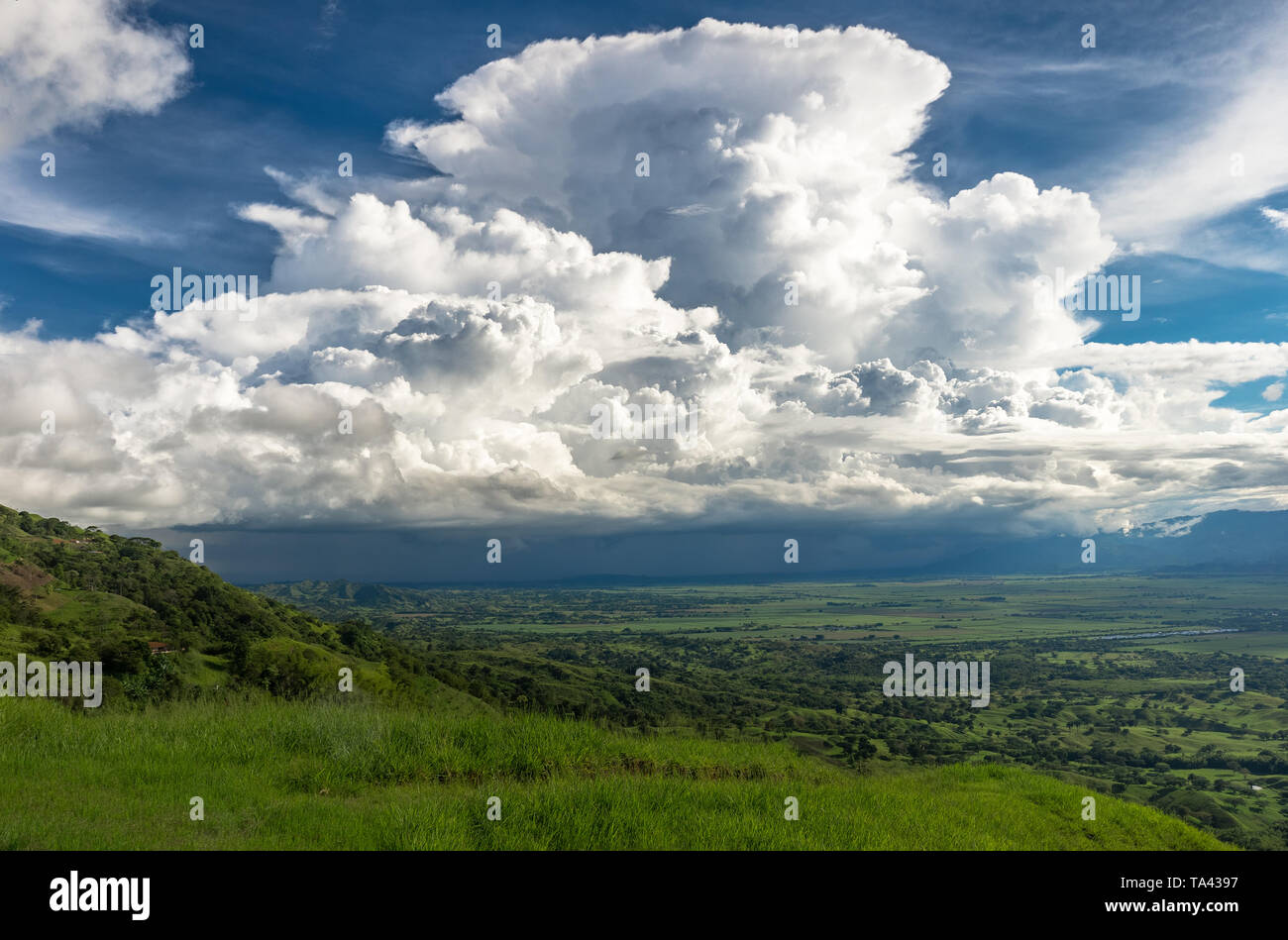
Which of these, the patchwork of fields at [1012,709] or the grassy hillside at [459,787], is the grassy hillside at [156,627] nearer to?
the grassy hillside at [459,787]

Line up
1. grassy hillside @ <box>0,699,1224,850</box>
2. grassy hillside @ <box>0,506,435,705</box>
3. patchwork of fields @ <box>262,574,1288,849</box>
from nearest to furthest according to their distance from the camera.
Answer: grassy hillside @ <box>0,699,1224,850</box>
grassy hillside @ <box>0,506,435,705</box>
patchwork of fields @ <box>262,574,1288,849</box>

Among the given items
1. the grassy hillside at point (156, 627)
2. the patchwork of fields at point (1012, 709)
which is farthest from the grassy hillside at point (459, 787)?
the patchwork of fields at point (1012, 709)

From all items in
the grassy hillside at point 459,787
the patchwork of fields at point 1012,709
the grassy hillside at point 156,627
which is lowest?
the patchwork of fields at point 1012,709

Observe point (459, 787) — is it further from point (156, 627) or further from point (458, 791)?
point (156, 627)

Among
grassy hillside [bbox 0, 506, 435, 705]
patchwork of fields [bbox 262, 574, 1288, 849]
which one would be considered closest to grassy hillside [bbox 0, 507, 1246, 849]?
grassy hillside [bbox 0, 506, 435, 705]

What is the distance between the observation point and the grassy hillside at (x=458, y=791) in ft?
28.2

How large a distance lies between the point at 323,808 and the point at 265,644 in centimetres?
4714

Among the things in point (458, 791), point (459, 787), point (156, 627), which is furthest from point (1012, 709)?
point (458, 791)

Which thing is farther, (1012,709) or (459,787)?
(1012,709)

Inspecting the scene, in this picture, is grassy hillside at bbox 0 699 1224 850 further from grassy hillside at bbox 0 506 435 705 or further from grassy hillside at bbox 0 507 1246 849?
grassy hillside at bbox 0 506 435 705

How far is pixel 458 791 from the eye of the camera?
10.8 m

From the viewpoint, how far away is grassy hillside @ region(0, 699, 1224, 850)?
860 cm
